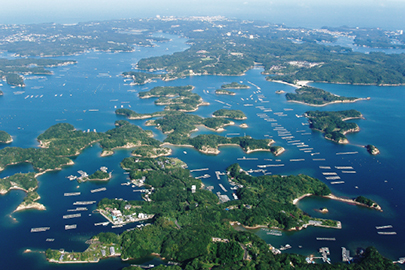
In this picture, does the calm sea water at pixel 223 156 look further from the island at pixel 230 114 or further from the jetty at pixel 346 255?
the island at pixel 230 114

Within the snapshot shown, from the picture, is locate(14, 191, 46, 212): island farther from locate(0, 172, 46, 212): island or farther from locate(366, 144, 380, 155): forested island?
locate(366, 144, 380, 155): forested island

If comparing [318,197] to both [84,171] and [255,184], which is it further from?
[84,171]

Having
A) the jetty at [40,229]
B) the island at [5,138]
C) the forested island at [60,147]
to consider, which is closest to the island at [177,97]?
the forested island at [60,147]

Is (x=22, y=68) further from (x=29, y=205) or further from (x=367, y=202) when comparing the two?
(x=367, y=202)

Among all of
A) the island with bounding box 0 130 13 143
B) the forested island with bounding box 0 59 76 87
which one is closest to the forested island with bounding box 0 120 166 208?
the island with bounding box 0 130 13 143

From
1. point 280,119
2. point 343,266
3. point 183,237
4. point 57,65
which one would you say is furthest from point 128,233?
point 57,65

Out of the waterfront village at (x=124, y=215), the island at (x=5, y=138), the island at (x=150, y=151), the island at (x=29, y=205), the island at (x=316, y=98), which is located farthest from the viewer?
the island at (x=316, y=98)

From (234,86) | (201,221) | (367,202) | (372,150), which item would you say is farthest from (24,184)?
(234,86)
